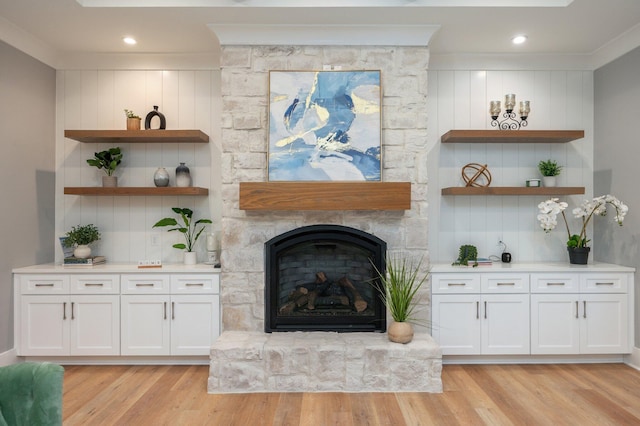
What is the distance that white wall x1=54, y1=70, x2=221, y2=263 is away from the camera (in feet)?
13.4

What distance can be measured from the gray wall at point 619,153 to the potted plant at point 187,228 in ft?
11.8

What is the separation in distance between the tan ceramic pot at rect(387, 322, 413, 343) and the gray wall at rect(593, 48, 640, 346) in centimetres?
200

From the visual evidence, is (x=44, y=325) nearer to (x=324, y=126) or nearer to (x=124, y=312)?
(x=124, y=312)

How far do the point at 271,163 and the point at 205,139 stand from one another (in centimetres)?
86

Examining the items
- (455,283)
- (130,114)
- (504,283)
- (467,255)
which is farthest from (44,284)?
(504,283)

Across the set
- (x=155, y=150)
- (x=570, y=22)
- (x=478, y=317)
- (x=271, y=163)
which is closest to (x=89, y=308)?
(x=155, y=150)

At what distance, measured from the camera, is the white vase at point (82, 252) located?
3793 mm

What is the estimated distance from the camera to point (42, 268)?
3631 millimetres

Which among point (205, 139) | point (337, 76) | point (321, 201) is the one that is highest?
point (337, 76)

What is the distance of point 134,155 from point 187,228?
2.94 ft

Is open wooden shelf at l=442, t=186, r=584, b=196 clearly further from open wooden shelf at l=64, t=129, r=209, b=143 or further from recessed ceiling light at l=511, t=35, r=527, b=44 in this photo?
open wooden shelf at l=64, t=129, r=209, b=143

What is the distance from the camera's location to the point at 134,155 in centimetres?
411

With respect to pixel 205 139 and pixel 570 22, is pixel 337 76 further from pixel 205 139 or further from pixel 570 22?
pixel 570 22

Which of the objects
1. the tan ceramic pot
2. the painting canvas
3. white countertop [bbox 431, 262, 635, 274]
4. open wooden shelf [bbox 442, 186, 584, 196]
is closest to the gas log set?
the tan ceramic pot
